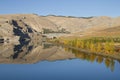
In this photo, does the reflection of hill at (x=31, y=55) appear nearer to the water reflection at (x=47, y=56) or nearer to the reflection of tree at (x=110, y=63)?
the water reflection at (x=47, y=56)

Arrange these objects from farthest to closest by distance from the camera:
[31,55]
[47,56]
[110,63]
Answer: [31,55] < [47,56] < [110,63]

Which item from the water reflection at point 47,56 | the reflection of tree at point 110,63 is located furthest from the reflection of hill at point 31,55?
the reflection of tree at point 110,63

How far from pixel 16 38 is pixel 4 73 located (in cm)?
15068

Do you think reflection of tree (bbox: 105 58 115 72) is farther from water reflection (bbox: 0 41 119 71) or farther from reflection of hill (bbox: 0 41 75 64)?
reflection of hill (bbox: 0 41 75 64)

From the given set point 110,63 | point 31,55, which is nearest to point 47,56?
point 31,55

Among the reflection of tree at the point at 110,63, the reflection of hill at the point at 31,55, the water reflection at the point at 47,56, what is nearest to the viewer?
the reflection of tree at the point at 110,63

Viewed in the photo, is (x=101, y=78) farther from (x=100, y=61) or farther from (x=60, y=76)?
(x=100, y=61)

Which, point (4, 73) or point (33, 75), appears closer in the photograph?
point (33, 75)

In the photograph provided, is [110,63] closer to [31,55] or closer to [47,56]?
[47,56]

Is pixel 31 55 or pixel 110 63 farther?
pixel 31 55

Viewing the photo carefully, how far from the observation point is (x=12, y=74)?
4275 centimetres

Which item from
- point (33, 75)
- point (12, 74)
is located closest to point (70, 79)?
point (33, 75)

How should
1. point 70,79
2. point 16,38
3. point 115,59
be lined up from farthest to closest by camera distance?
point 16,38
point 115,59
point 70,79

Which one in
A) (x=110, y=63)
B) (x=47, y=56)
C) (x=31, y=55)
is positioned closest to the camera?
(x=110, y=63)
